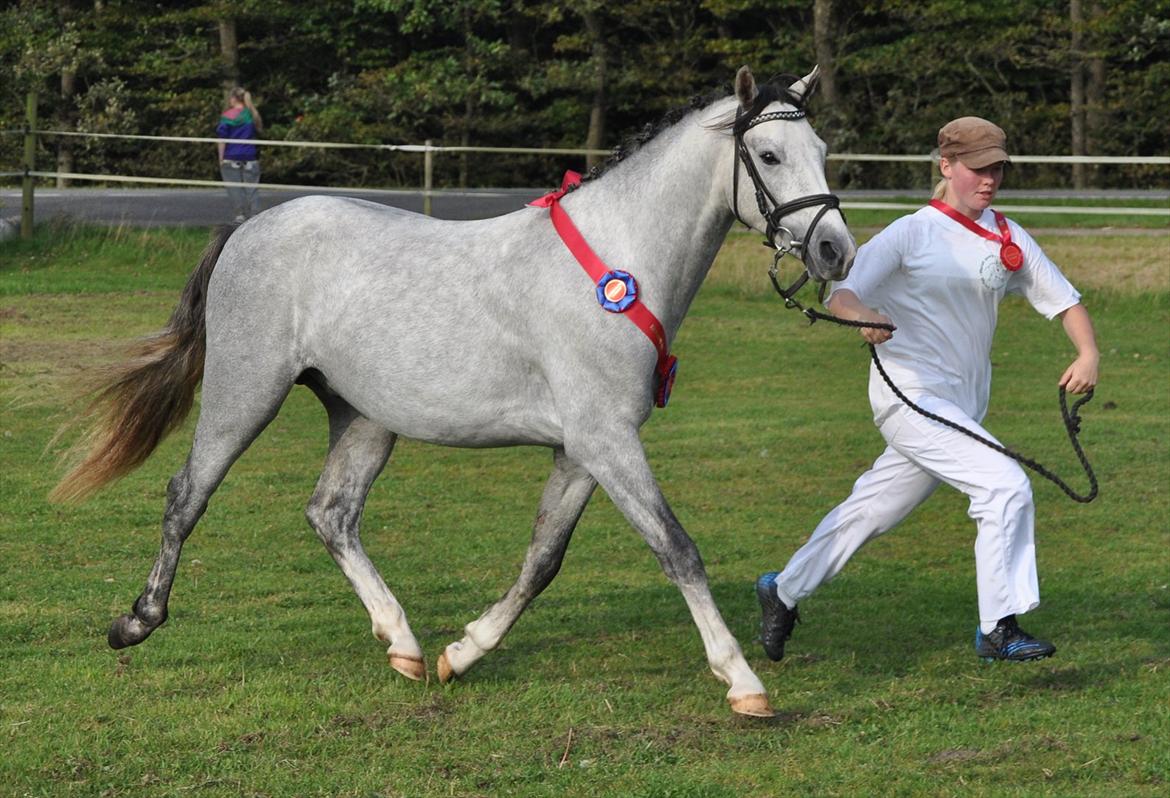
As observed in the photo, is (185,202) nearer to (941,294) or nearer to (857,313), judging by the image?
(941,294)

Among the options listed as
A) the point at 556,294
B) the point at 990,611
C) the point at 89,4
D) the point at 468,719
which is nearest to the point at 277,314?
the point at 556,294

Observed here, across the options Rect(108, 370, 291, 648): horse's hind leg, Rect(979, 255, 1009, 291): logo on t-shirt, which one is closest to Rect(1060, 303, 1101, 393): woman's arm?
Rect(979, 255, 1009, 291): logo on t-shirt

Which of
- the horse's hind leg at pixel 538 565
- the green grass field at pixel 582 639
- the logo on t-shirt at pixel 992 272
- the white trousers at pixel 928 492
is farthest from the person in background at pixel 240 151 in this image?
the logo on t-shirt at pixel 992 272

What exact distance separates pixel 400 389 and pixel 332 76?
28.7 meters

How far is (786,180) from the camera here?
5.16 meters

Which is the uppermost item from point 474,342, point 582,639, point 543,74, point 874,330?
point 874,330

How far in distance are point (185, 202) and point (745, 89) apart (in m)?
21.8

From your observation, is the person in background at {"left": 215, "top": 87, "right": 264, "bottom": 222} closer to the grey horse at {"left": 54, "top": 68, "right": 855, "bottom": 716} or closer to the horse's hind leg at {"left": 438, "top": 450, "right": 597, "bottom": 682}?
the grey horse at {"left": 54, "top": 68, "right": 855, "bottom": 716}

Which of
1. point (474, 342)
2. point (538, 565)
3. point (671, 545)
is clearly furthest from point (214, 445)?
point (671, 545)

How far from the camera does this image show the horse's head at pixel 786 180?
5.06 metres

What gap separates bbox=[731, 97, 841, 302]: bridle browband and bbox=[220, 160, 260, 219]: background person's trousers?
15665mm

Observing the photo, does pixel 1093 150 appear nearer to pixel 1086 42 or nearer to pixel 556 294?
pixel 1086 42

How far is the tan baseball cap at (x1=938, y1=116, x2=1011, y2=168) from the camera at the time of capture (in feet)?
18.2

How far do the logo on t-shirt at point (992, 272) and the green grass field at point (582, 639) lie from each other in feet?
4.58
